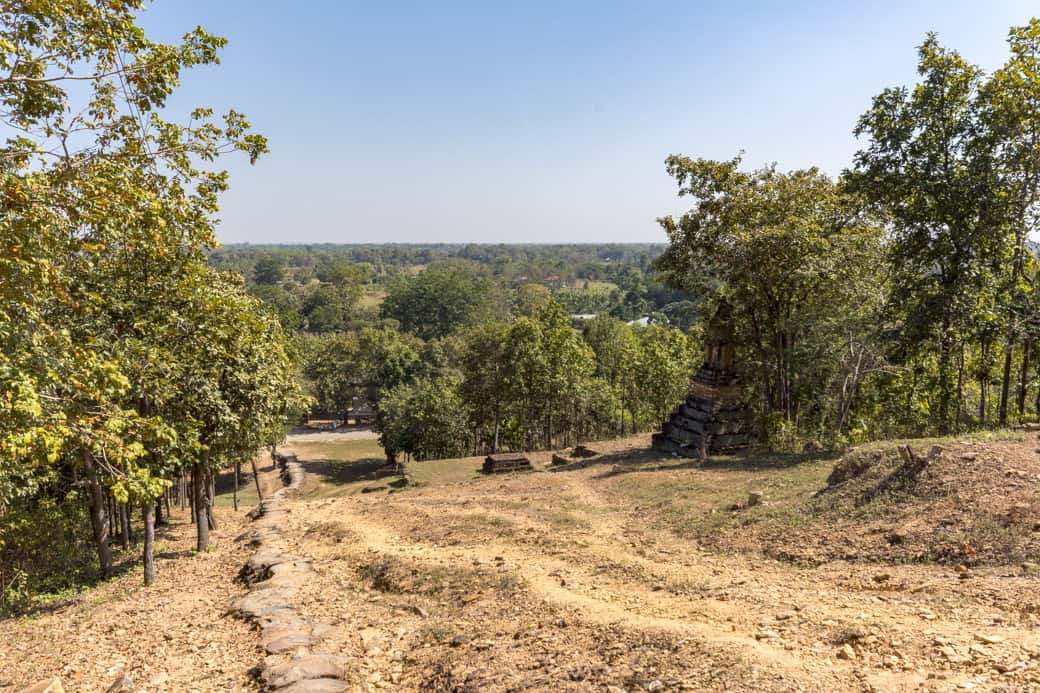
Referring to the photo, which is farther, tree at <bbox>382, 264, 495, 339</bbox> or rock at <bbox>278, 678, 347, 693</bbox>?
tree at <bbox>382, 264, 495, 339</bbox>

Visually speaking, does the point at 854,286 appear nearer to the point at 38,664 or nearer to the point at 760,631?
the point at 760,631

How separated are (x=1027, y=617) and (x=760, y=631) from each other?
229cm

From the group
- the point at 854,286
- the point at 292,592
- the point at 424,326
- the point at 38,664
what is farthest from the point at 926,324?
the point at 424,326

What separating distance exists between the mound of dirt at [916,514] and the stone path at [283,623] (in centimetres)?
573

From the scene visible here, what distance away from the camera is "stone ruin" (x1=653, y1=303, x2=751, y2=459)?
1792 cm

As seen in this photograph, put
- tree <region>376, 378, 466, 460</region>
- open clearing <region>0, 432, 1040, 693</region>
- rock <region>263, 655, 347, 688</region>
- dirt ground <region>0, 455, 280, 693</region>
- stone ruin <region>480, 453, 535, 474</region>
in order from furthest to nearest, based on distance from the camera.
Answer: tree <region>376, 378, 466, 460</region> → stone ruin <region>480, 453, 535, 474</region> → dirt ground <region>0, 455, 280, 693</region> → rock <region>263, 655, 347, 688</region> → open clearing <region>0, 432, 1040, 693</region>

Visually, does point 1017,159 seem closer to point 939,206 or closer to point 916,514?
point 939,206

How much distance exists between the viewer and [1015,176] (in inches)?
587

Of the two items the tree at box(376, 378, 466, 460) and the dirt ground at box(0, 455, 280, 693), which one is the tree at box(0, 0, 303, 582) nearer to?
the dirt ground at box(0, 455, 280, 693)

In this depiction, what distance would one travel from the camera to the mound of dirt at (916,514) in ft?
23.9

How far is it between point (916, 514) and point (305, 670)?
7838 millimetres

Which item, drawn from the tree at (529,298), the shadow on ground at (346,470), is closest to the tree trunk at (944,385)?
the shadow on ground at (346,470)

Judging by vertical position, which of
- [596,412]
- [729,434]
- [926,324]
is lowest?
[596,412]

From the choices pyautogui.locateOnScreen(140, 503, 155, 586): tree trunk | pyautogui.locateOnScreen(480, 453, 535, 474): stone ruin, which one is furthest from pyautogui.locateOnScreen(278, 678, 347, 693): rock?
pyautogui.locateOnScreen(480, 453, 535, 474): stone ruin
